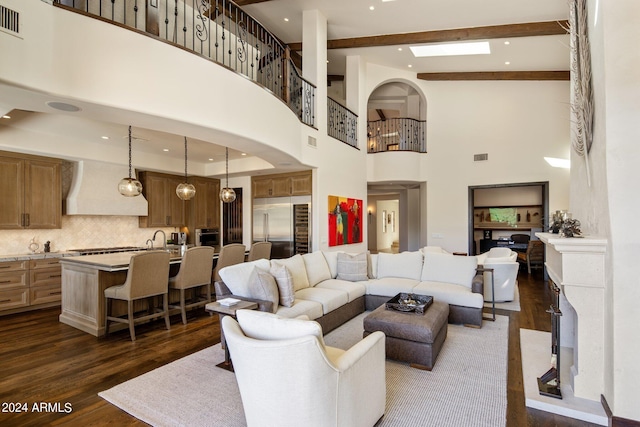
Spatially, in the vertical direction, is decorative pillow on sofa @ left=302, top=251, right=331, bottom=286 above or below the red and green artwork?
below

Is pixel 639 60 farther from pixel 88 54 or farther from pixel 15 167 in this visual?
pixel 15 167

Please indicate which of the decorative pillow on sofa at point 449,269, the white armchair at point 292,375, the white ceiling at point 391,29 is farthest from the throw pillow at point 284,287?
the decorative pillow on sofa at point 449,269

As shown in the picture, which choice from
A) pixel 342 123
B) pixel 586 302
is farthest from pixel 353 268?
pixel 342 123

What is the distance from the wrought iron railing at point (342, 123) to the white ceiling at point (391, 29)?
4.91 ft

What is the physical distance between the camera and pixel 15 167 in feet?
17.4

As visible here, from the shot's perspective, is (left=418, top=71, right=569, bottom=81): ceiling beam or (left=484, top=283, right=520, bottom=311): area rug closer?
(left=484, top=283, right=520, bottom=311): area rug

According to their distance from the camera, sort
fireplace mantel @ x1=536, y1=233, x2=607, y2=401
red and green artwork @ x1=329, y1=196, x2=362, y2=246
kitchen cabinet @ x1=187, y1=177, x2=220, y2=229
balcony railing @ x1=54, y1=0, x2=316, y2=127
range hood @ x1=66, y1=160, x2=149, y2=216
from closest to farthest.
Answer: fireplace mantel @ x1=536, y1=233, x2=607, y2=401
balcony railing @ x1=54, y1=0, x2=316, y2=127
range hood @ x1=66, y1=160, x2=149, y2=216
red and green artwork @ x1=329, y1=196, x2=362, y2=246
kitchen cabinet @ x1=187, y1=177, x2=220, y2=229

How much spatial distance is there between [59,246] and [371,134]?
8109 mm

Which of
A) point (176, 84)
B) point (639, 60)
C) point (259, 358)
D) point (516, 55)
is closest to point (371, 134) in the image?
point (516, 55)

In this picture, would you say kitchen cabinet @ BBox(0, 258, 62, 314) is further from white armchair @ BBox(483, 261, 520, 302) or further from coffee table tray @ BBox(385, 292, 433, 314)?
white armchair @ BBox(483, 261, 520, 302)

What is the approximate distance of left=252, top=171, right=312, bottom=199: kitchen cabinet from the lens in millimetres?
6586

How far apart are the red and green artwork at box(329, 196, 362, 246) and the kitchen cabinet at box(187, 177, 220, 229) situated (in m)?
3.62

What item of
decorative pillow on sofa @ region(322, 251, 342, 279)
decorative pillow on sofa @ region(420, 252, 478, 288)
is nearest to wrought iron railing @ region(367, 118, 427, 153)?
decorative pillow on sofa @ region(322, 251, 342, 279)

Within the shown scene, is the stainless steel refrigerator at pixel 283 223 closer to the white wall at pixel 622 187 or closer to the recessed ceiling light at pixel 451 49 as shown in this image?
the recessed ceiling light at pixel 451 49
